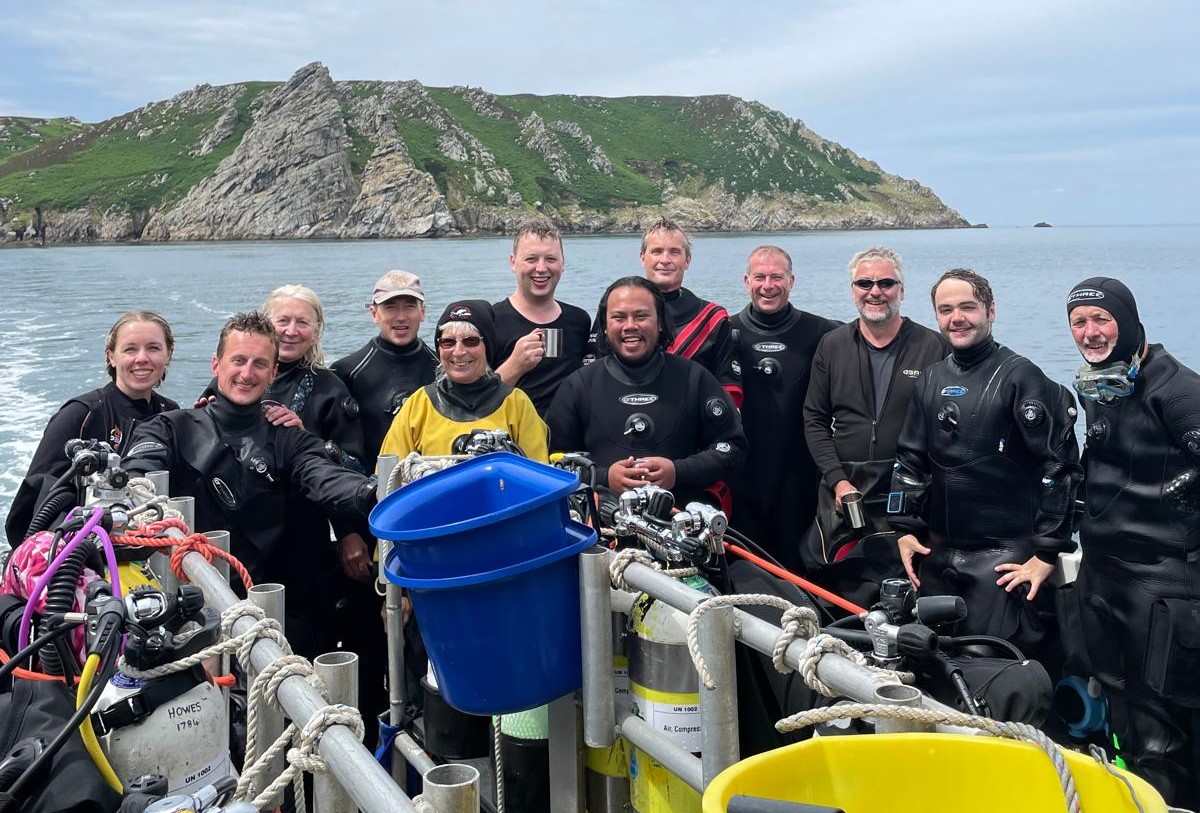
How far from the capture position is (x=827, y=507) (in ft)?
15.0

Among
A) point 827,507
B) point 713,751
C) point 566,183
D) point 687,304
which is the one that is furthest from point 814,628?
point 566,183

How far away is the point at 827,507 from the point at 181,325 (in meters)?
19.9

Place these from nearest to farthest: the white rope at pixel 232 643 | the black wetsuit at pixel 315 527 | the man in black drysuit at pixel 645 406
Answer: the white rope at pixel 232 643 → the man in black drysuit at pixel 645 406 → the black wetsuit at pixel 315 527

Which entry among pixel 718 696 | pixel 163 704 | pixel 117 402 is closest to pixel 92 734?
pixel 163 704

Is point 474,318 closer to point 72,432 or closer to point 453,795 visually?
point 72,432

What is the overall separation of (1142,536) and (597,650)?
248 centimetres

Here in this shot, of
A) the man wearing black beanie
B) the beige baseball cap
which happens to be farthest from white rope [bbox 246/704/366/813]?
the beige baseball cap

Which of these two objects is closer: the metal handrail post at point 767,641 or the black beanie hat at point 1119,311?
the metal handrail post at point 767,641

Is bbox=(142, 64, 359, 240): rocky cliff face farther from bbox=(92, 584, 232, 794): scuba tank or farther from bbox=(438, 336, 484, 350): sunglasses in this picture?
bbox=(92, 584, 232, 794): scuba tank

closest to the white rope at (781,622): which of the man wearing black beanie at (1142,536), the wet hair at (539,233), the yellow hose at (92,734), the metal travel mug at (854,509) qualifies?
the yellow hose at (92,734)

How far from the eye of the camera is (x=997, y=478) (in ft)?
12.6

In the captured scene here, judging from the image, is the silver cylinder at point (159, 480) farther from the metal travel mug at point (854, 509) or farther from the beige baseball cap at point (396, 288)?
the metal travel mug at point (854, 509)

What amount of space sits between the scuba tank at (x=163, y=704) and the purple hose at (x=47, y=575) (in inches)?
12.2

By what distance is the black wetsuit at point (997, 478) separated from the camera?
3746 millimetres
